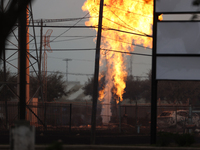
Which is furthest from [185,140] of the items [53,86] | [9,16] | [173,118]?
[53,86]

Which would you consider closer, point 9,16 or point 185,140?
point 9,16

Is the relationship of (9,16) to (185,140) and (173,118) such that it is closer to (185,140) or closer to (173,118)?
(185,140)

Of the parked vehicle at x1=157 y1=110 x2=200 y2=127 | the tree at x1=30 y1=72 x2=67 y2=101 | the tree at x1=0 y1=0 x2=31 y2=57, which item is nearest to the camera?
the tree at x1=0 y1=0 x2=31 y2=57

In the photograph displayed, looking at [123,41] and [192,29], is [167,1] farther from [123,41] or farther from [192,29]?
[123,41]

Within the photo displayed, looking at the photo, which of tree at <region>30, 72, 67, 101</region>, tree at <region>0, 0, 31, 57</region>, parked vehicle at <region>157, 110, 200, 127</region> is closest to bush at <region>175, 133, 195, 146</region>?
tree at <region>0, 0, 31, 57</region>

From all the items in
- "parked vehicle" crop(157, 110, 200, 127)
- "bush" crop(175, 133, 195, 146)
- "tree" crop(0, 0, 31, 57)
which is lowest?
"parked vehicle" crop(157, 110, 200, 127)

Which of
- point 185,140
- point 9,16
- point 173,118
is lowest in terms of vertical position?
point 173,118

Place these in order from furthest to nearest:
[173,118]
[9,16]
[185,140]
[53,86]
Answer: [53,86]
[173,118]
[185,140]
[9,16]

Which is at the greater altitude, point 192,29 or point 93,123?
point 192,29

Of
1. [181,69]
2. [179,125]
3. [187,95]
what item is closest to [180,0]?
[181,69]

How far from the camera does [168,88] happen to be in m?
59.3

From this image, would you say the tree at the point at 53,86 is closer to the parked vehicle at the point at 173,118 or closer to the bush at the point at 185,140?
the parked vehicle at the point at 173,118

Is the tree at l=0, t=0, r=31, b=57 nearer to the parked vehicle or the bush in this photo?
the bush

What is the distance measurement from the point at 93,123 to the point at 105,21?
1366 cm
